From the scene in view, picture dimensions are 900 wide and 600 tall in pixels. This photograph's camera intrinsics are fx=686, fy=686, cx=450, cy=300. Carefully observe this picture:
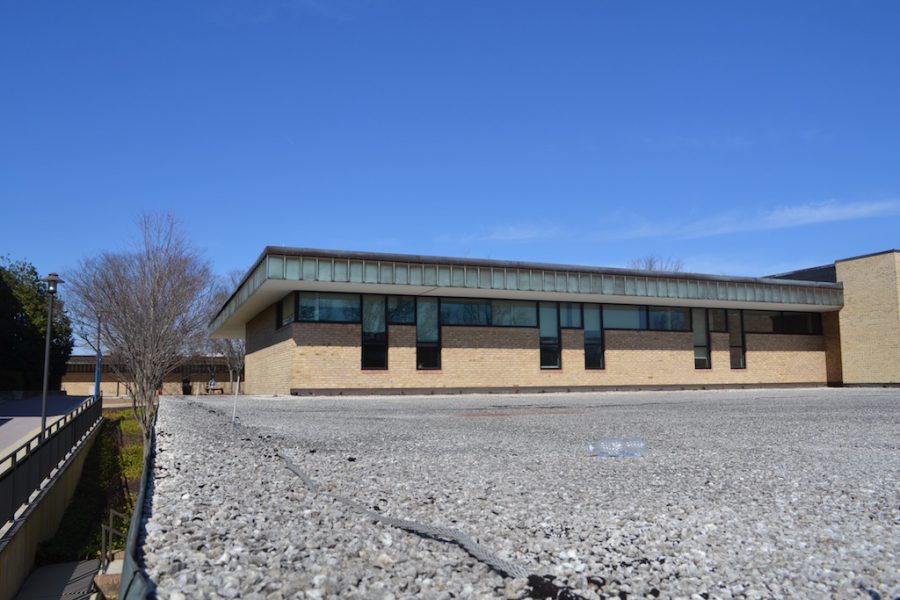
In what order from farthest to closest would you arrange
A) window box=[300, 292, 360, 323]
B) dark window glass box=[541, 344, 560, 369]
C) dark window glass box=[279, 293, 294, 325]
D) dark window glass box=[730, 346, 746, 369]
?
dark window glass box=[730, 346, 746, 369], dark window glass box=[541, 344, 560, 369], dark window glass box=[279, 293, 294, 325], window box=[300, 292, 360, 323]

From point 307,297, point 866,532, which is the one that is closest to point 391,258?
point 307,297

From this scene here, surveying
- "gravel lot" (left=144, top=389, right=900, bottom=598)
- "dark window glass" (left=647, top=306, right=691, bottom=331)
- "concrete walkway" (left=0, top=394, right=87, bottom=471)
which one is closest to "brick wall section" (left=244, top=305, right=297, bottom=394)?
"concrete walkway" (left=0, top=394, right=87, bottom=471)

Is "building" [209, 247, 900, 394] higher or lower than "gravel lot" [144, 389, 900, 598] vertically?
higher

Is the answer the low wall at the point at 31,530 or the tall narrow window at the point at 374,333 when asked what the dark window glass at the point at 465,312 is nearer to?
the tall narrow window at the point at 374,333

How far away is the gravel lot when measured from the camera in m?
3.62

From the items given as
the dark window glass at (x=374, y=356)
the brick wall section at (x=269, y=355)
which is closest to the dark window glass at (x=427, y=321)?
the dark window glass at (x=374, y=356)

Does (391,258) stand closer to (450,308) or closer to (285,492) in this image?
(450,308)

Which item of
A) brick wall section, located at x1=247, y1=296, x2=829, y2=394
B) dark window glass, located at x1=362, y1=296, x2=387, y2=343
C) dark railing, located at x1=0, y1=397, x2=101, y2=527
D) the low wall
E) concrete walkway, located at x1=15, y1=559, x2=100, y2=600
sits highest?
dark window glass, located at x1=362, y1=296, x2=387, y2=343

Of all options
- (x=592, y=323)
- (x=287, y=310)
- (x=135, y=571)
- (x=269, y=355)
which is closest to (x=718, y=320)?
(x=592, y=323)

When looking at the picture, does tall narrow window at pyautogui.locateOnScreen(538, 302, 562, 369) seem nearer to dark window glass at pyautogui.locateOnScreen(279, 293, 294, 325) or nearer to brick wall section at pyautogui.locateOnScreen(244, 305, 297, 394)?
dark window glass at pyautogui.locateOnScreen(279, 293, 294, 325)

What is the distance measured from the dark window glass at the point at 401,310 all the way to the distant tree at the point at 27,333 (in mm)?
23837

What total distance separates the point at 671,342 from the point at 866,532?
29.8 metres

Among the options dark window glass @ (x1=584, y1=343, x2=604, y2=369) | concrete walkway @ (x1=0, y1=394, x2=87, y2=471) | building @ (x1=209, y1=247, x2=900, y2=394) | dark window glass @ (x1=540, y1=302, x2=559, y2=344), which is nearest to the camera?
concrete walkway @ (x1=0, y1=394, x2=87, y2=471)

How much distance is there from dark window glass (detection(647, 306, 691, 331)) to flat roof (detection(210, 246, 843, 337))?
3.05 ft
